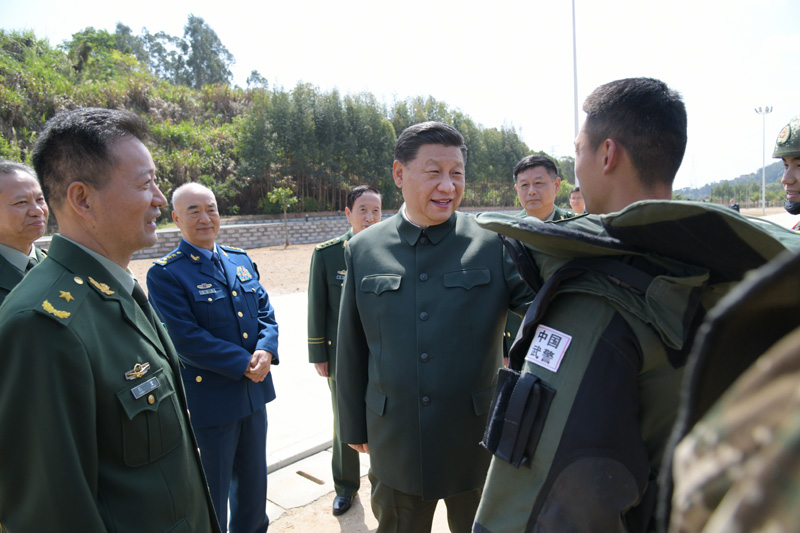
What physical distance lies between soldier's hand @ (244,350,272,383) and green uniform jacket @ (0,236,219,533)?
1063mm

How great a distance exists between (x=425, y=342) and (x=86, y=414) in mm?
1202

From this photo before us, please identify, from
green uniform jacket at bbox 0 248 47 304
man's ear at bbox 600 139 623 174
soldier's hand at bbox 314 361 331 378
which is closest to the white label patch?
man's ear at bbox 600 139 623 174

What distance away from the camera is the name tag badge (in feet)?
4.66

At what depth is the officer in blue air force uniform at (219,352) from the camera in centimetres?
262

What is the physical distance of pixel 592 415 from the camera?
0.96 metres

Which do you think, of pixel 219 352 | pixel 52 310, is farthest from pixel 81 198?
pixel 219 352

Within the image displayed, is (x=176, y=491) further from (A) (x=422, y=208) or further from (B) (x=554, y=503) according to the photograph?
(A) (x=422, y=208)

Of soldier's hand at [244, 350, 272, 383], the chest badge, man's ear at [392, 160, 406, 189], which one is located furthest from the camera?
the chest badge

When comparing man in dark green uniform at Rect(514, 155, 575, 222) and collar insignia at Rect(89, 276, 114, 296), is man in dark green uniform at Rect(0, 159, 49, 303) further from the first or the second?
man in dark green uniform at Rect(514, 155, 575, 222)

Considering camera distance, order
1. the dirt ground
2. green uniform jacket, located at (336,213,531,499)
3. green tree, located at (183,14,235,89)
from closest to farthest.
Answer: green uniform jacket, located at (336,213,531,499) → the dirt ground → green tree, located at (183,14,235,89)

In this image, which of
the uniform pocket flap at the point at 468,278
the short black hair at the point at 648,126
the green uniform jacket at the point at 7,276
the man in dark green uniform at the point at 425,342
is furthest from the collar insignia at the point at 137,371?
the green uniform jacket at the point at 7,276

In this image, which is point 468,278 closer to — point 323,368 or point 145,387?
point 145,387

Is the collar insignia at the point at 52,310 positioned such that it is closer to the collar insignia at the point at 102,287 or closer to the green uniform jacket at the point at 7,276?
the collar insignia at the point at 102,287

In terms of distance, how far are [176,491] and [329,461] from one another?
2352mm
